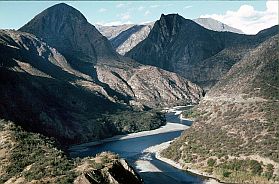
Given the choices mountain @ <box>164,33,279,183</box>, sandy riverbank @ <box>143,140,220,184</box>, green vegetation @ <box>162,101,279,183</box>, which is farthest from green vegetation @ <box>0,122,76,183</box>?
mountain @ <box>164,33,279,183</box>

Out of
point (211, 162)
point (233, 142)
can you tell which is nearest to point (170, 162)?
point (211, 162)

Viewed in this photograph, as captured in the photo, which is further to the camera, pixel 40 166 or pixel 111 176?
pixel 40 166

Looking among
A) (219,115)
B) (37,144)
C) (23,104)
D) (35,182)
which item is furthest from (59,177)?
(23,104)

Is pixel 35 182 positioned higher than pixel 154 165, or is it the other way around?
pixel 35 182

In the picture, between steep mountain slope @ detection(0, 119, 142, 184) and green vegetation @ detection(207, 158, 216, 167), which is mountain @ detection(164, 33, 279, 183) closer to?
green vegetation @ detection(207, 158, 216, 167)

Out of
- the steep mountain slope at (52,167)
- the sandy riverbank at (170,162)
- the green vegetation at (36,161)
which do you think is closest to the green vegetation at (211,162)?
the sandy riverbank at (170,162)

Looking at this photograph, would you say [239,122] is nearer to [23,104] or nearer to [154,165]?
[154,165]
